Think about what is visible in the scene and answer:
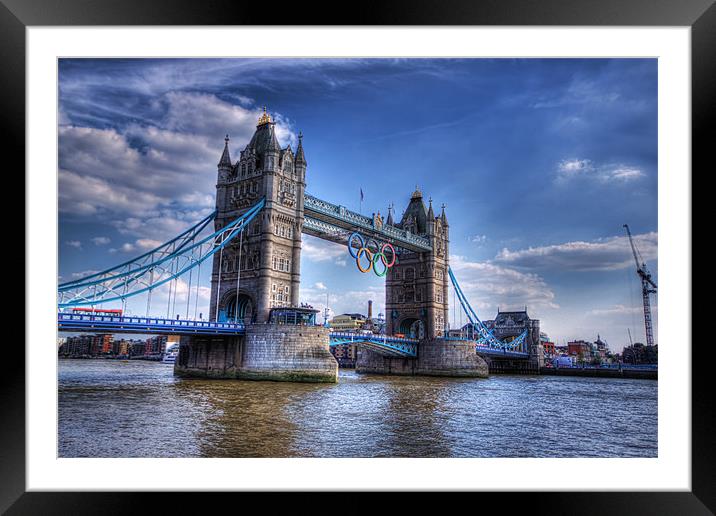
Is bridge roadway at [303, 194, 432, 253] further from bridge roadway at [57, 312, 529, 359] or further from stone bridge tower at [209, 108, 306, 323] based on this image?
bridge roadway at [57, 312, 529, 359]

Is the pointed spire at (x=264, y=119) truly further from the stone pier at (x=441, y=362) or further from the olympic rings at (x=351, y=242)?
the stone pier at (x=441, y=362)

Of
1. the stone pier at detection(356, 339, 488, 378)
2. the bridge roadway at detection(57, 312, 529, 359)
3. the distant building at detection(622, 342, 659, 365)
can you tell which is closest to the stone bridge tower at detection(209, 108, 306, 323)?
the bridge roadway at detection(57, 312, 529, 359)

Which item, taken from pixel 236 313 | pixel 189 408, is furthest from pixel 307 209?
pixel 189 408

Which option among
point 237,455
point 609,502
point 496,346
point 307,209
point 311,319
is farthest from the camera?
point 496,346

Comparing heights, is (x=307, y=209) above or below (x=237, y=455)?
above
